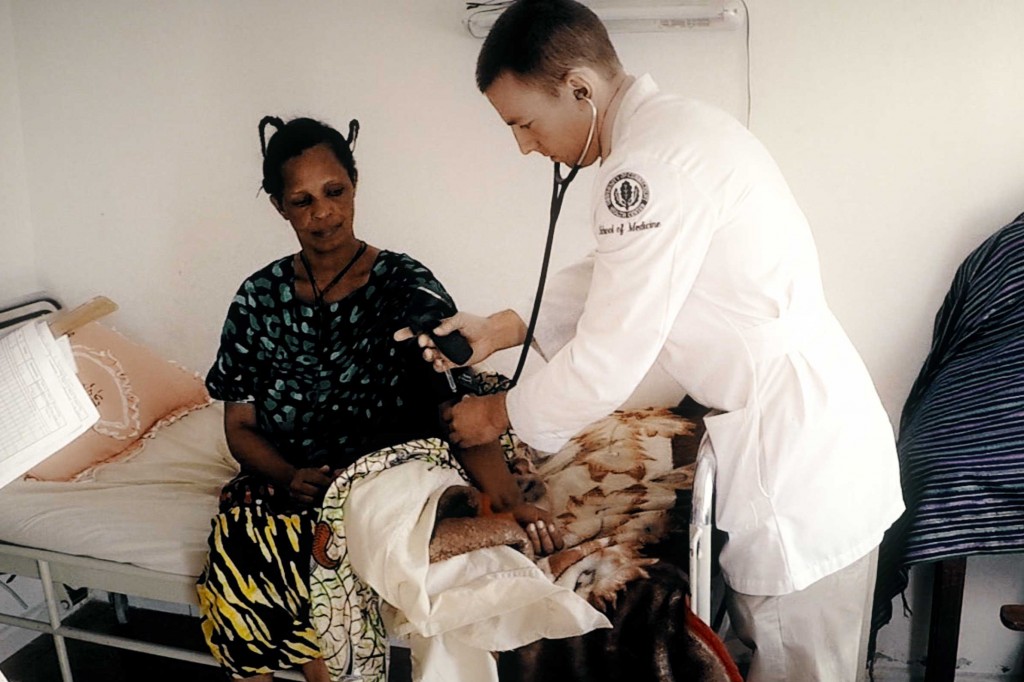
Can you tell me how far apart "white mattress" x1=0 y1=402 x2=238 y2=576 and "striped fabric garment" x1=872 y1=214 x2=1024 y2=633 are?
122cm

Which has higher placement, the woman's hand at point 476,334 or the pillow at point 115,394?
the woman's hand at point 476,334

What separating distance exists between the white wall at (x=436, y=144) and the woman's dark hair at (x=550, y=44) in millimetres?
182

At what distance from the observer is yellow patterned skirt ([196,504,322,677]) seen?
1.54 meters

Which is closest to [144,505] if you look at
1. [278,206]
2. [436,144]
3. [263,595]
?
[263,595]

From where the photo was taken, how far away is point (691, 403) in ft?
5.23

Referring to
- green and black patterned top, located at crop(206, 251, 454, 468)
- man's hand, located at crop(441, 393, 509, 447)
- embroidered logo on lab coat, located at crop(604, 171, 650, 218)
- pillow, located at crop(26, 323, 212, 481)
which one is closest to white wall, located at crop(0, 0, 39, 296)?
pillow, located at crop(26, 323, 212, 481)

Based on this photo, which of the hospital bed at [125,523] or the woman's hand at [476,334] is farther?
the hospital bed at [125,523]

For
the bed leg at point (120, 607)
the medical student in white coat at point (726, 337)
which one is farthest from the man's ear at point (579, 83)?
the bed leg at point (120, 607)

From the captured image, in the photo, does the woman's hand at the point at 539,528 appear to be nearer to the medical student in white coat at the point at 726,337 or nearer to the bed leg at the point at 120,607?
the medical student in white coat at the point at 726,337

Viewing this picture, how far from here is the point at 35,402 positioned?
4.51 ft

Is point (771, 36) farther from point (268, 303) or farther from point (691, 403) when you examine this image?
point (268, 303)

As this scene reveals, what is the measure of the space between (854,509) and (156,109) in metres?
1.37

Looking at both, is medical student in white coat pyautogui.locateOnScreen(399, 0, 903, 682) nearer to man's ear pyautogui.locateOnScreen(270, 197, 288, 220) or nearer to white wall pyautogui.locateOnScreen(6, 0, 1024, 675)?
white wall pyautogui.locateOnScreen(6, 0, 1024, 675)

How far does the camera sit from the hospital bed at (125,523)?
165 cm
